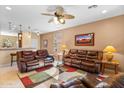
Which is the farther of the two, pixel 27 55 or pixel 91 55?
pixel 27 55

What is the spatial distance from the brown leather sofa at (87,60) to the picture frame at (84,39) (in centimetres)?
63

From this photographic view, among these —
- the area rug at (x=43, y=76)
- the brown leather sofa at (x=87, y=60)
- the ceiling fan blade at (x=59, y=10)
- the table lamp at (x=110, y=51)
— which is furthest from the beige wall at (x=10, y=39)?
the table lamp at (x=110, y=51)

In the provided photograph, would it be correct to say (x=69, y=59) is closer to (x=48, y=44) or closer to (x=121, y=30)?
(x=121, y=30)

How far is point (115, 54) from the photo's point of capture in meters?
4.28

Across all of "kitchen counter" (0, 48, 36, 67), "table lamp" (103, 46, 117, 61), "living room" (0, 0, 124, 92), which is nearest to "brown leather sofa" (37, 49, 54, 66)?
"living room" (0, 0, 124, 92)

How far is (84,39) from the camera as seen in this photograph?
5598 mm

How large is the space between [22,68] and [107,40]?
4.27 meters

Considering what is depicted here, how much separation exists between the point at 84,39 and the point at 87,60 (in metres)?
1.49

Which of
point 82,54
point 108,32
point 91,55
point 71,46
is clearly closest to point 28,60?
point 82,54

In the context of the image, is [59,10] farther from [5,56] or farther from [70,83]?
[5,56]

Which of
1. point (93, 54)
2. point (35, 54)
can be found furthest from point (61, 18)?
point (35, 54)

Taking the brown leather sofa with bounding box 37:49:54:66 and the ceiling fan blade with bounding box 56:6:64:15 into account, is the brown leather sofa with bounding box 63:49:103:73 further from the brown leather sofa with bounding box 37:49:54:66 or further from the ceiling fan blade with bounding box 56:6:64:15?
the ceiling fan blade with bounding box 56:6:64:15

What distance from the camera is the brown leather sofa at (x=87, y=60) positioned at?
4.08 m

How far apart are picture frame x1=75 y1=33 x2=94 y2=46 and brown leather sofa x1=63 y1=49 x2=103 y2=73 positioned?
630mm
